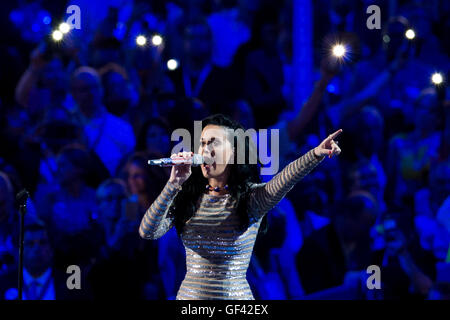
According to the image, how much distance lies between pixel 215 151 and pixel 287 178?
1.31 feet

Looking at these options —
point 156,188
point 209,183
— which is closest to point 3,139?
point 156,188

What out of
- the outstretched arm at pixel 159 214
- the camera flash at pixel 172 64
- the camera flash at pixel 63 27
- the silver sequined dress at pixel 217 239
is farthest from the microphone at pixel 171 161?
the camera flash at pixel 63 27

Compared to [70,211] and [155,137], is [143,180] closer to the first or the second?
[155,137]

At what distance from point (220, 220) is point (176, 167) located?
1.25 feet

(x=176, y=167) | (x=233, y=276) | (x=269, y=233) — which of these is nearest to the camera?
(x=176, y=167)

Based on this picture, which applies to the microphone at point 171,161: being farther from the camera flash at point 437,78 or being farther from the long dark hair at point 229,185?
the camera flash at point 437,78

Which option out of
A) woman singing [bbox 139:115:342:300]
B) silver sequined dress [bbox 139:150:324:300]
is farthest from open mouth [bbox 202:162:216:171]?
silver sequined dress [bbox 139:150:324:300]

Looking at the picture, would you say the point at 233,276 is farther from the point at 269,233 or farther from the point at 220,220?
the point at 269,233

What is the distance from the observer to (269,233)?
15.0ft

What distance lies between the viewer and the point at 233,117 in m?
4.59

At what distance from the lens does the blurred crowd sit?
179 inches

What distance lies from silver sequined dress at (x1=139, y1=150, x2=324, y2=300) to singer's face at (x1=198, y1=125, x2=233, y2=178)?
0.43ft

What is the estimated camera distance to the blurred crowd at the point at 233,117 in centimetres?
456

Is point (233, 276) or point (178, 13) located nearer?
point (233, 276)
